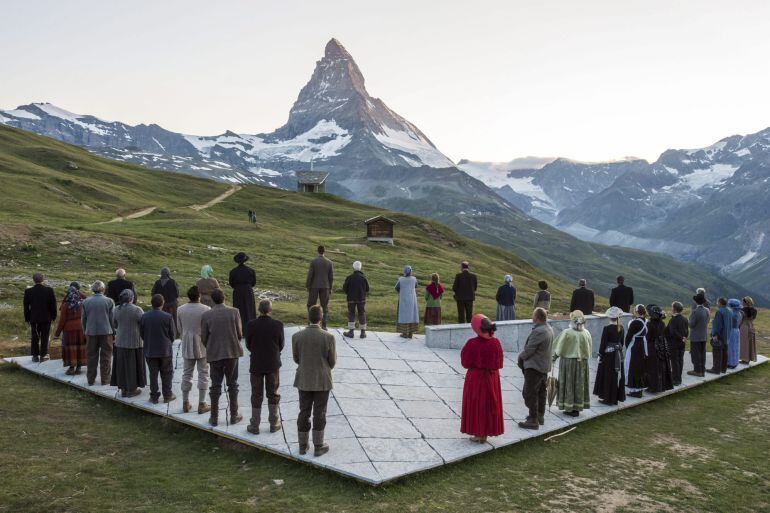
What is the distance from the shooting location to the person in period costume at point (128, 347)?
13.6m

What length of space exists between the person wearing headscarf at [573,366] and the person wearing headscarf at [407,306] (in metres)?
6.85

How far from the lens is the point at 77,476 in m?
9.91

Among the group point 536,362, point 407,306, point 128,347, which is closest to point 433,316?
point 407,306

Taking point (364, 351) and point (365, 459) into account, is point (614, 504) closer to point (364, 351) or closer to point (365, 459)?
point (365, 459)

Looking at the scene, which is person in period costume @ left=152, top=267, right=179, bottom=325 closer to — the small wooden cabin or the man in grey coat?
the man in grey coat

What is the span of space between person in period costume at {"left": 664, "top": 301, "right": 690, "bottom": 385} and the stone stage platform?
0.47 metres

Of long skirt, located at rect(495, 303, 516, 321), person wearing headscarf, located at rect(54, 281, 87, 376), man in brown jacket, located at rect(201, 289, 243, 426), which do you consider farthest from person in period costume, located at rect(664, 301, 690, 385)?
person wearing headscarf, located at rect(54, 281, 87, 376)

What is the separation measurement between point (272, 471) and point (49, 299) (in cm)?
986

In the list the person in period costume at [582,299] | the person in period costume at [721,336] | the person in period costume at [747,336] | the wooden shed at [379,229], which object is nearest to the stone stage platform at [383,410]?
the person in period costume at [721,336]

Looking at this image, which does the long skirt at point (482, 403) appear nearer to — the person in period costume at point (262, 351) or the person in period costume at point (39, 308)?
the person in period costume at point (262, 351)

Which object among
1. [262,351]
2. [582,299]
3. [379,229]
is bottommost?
[262,351]

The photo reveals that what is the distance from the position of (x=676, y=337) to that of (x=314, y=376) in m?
12.7

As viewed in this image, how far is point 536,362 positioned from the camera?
13008 millimetres

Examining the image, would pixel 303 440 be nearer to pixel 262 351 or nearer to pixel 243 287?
pixel 262 351
